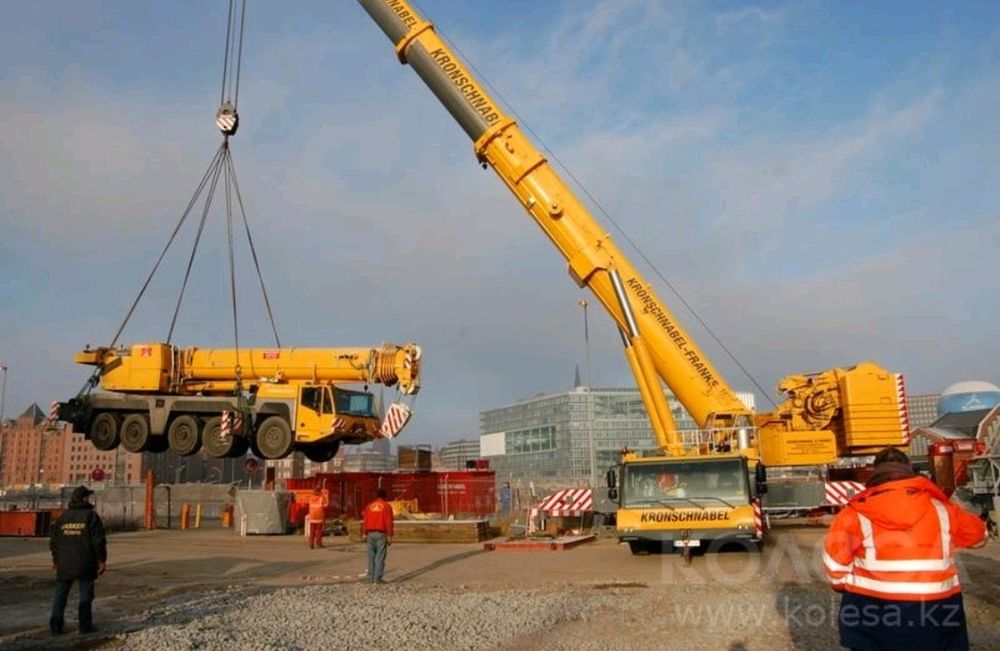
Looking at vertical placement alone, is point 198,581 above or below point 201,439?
below

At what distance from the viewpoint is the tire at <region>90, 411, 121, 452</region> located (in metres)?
19.6

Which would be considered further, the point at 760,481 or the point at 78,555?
the point at 760,481

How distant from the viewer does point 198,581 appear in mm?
12359

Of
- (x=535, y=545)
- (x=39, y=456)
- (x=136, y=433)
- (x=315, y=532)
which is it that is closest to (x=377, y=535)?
(x=535, y=545)

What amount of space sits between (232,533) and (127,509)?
5429 millimetres

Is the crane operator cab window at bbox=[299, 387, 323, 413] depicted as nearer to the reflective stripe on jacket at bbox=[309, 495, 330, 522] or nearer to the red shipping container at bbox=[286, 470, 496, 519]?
the reflective stripe on jacket at bbox=[309, 495, 330, 522]

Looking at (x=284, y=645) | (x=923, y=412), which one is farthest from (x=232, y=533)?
(x=923, y=412)

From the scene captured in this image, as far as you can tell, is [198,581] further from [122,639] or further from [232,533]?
[232,533]

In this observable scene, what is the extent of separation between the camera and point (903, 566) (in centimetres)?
→ 389

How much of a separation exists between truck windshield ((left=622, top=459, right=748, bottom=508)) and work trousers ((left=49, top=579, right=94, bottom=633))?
8700 mm

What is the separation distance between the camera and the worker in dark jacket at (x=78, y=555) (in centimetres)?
777

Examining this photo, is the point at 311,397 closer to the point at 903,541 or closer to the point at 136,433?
the point at 136,433

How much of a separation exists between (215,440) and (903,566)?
17585 millimetres

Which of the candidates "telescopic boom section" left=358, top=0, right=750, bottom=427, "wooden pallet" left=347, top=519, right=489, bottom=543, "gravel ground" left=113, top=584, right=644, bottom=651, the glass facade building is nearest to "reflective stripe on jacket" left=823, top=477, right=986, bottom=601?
"gravel ground" left=113, top=584, right=644, bottom=651
